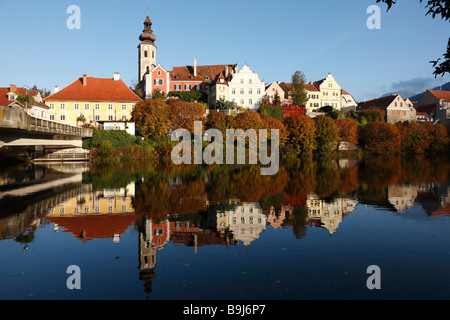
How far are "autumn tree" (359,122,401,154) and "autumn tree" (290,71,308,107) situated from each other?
17964 millimetres

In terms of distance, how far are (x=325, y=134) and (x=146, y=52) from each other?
2261 inches

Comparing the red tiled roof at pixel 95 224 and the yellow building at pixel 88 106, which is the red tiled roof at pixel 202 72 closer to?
the yellow building at pixel 88 106

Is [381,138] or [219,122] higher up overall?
[219,122]

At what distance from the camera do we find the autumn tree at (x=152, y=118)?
6394 centimetres

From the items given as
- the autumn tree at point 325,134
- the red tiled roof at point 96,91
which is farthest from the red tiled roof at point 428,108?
the red tiled roof at point 96,91

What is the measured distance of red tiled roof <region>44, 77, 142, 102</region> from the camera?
7744 cm

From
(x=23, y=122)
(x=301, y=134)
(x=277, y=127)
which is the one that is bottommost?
(x=23, y=122)

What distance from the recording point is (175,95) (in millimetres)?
87062

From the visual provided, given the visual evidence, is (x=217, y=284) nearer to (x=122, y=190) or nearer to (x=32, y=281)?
(x=32, y=281)

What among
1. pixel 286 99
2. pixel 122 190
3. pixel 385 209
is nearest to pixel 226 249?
pixel 385 209

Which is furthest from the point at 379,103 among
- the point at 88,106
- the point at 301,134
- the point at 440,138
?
the point at 88,106

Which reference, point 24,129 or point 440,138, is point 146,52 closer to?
point 24,129

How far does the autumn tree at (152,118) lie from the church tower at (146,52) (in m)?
40.4

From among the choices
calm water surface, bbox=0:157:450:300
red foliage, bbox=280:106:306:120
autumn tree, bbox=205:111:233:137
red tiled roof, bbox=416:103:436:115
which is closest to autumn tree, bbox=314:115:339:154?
red foliage, bbox=280:106:306:120
